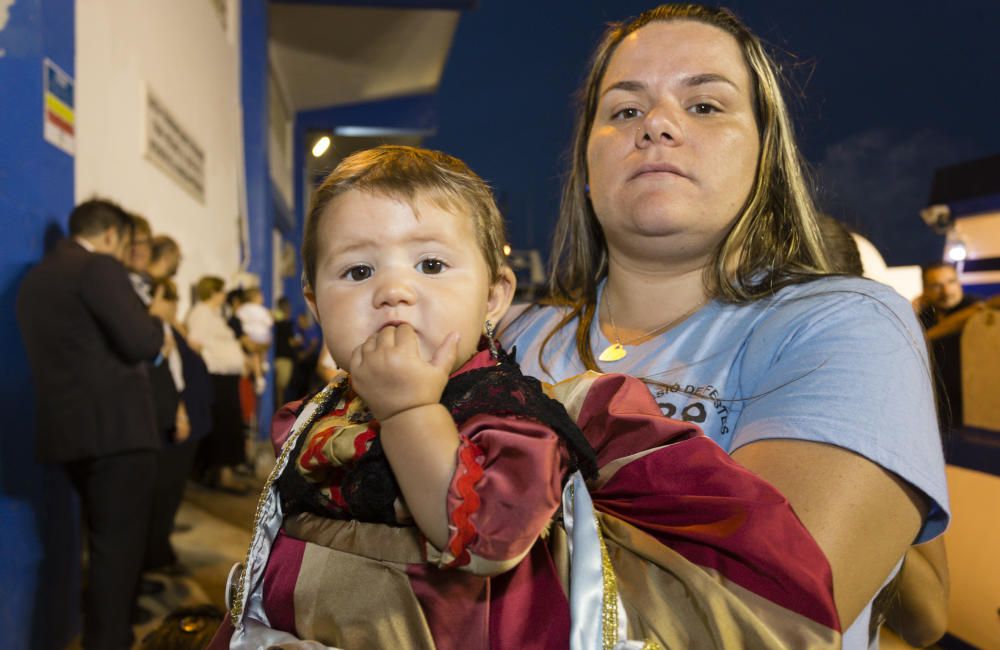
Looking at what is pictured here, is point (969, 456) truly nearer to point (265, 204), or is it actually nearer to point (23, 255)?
point (23, 255)

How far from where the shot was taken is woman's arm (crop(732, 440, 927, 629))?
84cm

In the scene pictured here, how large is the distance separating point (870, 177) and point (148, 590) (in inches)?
153

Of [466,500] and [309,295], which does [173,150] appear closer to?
[309,295]

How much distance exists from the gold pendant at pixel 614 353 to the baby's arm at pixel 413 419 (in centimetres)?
43

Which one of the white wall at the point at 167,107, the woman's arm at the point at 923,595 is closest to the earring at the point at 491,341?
the woman's arm at the point at 923,595

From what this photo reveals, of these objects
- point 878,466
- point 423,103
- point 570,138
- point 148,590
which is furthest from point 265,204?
point 878,466

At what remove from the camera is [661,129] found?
119cm

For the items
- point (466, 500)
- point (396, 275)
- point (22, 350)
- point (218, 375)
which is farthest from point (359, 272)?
point (218, 375)

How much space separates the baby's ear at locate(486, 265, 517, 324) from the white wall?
296 centimetres

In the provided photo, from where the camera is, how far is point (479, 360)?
1.00 metres

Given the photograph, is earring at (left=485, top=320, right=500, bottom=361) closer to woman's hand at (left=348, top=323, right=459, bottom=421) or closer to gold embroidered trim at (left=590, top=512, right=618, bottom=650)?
woman's hand at (left=348, top=323, right=459, bottom=421)

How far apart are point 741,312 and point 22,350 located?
2742 millimetres

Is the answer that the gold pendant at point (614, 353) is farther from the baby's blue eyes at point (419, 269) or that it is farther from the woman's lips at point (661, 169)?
the baby's blue eyes at point (419, 269)

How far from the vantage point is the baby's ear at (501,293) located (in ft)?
3.67
